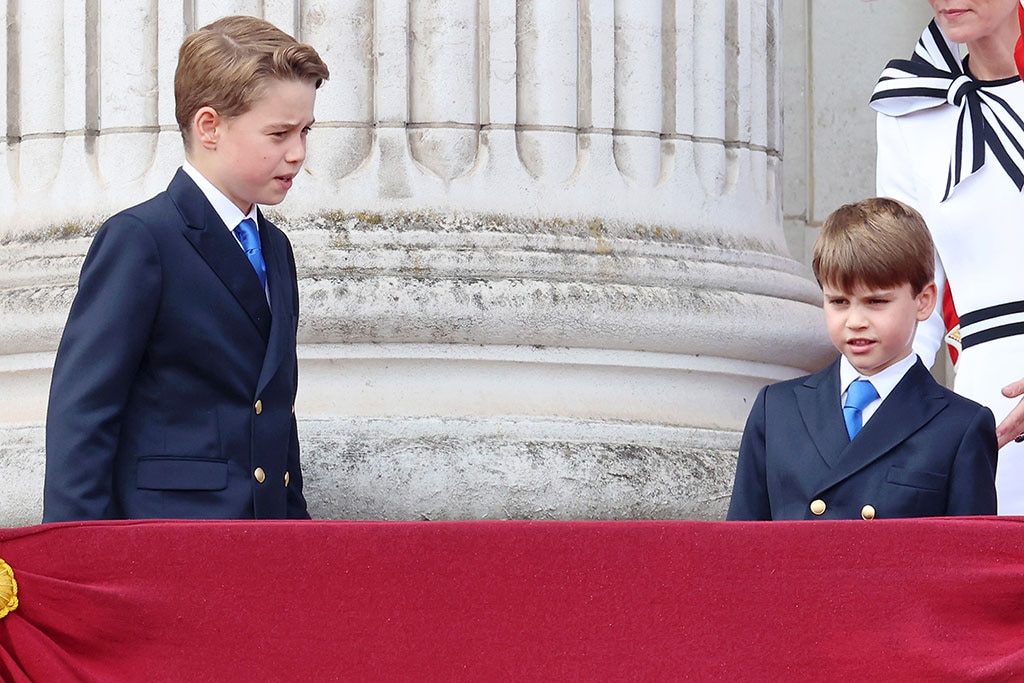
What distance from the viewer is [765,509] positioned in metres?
2.94

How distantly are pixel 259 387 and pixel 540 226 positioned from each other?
1.18m

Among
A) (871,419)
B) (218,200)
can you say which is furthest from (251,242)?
(871,419)

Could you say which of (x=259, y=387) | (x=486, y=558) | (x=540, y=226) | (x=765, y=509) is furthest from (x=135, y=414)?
(x=540, y=226)

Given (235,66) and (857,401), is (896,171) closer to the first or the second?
(857,401)

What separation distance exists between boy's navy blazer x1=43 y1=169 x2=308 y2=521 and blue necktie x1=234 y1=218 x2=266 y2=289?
0.19 ft

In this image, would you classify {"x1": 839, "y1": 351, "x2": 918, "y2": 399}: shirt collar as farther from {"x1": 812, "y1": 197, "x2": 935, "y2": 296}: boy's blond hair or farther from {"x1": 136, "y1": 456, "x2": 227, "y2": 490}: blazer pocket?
{"x1": 136, "y1": 456, "x2": 227, "y2": 490}: blazer pocket

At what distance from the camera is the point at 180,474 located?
2.80 m

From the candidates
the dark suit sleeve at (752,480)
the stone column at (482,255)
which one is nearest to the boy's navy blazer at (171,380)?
the stone column at (482,255)

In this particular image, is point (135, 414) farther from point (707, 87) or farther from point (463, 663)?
point (707, 87)

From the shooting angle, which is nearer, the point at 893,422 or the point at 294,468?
the point at 893,422

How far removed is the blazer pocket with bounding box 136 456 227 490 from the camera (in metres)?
2.78

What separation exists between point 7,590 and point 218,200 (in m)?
0.85

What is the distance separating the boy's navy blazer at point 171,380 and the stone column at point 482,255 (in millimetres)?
620

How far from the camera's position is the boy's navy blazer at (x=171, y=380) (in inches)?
107
